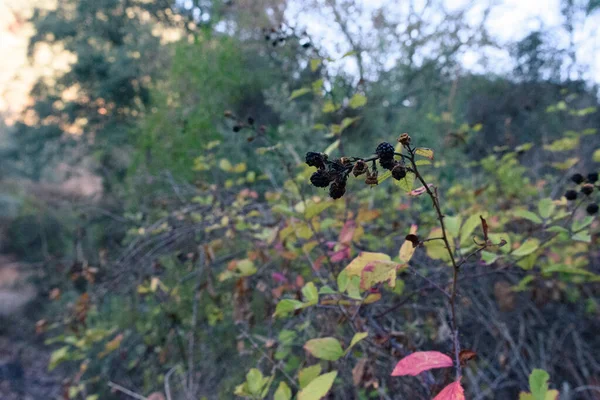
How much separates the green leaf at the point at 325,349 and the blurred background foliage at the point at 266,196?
0.60 ft

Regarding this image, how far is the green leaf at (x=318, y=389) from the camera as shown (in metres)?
0.77

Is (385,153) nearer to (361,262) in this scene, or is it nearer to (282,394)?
(361,262)

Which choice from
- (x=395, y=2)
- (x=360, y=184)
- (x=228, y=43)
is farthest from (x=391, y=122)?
(x=360, y=184)

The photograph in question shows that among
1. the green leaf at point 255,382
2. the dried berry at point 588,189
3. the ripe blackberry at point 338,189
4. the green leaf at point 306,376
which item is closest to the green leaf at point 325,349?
the green leaf at point 306,376

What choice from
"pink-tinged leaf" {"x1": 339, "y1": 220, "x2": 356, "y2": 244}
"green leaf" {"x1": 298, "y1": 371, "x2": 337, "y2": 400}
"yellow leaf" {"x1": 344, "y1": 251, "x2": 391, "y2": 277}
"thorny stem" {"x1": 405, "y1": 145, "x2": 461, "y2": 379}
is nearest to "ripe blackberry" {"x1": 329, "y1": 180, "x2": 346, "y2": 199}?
"thorny stem" {"x1": 405, "y1": 145, "x2": 461, "y2": 379}

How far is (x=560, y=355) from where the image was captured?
2420 millimetres

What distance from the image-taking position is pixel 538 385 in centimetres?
84

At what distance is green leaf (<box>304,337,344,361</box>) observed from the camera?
0.89 metres

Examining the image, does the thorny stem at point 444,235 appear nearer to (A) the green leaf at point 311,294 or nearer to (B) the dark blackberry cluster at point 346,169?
(B) the dark blackberry cluster at point 346,169

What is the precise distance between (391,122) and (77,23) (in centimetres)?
876

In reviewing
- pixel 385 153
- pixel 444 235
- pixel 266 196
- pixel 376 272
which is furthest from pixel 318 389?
pixel 266 196

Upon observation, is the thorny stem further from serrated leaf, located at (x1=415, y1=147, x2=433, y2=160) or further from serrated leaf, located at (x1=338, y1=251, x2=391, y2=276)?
serrated leaf, located at (x1=338, y1=251, x2=391, y2=276)

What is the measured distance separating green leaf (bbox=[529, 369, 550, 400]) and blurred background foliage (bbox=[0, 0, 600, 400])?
0.21m

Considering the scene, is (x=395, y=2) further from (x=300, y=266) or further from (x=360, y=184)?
(x=300, y=266)
